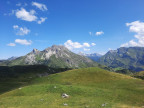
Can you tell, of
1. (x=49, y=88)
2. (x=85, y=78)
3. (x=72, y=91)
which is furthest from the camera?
(x=85, y=78)

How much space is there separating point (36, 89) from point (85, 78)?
28587 millimetres

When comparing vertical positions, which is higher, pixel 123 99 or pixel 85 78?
pixel 85 78

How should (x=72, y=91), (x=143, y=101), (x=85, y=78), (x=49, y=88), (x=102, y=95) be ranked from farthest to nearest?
(x=85, y=78), (x=49, y=88), (x=72, y=91), (x=102, y=95), (x=143, y=101)

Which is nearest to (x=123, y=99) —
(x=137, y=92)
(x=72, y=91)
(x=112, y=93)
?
(x=112, y=93)

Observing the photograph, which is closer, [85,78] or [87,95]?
[87,95]

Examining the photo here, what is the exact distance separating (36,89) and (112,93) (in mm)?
27683

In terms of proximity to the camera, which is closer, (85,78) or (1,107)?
(1,107)

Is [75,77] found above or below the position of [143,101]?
above

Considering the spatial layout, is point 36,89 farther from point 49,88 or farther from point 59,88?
point 59,88

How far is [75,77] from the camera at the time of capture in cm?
7088

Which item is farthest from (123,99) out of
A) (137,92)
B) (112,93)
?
(137,92)

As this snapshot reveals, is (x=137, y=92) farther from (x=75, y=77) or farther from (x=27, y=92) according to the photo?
(x=27, y=92)

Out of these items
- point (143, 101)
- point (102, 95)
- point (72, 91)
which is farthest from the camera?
point (72, 91)

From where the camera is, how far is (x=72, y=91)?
1794 inches
